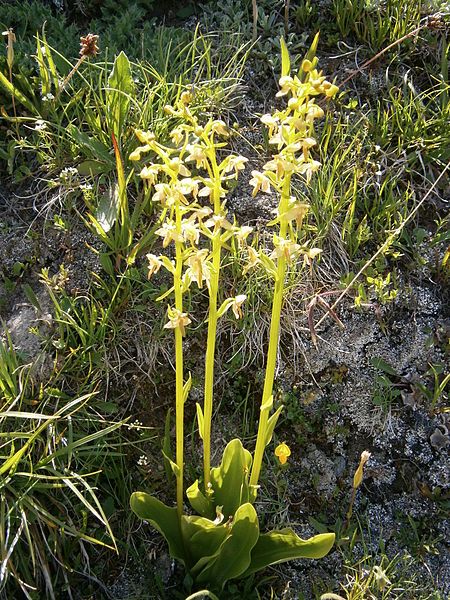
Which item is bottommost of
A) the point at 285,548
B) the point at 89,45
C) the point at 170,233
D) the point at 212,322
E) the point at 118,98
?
the point at 285,548

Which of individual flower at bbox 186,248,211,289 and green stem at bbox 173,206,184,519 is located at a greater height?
individual flower at bbox 186,248,211,289

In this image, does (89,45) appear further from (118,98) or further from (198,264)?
(198,264)

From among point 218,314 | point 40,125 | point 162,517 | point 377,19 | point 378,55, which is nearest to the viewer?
point 218,314

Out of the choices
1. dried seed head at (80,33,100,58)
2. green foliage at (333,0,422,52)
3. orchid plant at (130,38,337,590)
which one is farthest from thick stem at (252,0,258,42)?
orchid plant at (130,38,337,590)

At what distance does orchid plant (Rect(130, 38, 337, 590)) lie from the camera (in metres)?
1.85

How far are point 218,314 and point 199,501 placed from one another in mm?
680

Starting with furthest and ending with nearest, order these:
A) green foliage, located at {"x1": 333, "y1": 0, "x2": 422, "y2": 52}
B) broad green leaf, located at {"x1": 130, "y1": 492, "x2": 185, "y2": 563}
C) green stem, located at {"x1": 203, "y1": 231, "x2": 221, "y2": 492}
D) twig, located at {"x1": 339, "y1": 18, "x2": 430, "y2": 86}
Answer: green foliage, located at {"x1": 333, "y1": 0, "x2": 422, "y2": 52}, twig, located at {"x1": 339, "y1": 18, "x2": 430, "y2": 86}, broad green leaf, located at {"x1": 130, "y1": 492, "x2": 185, "y2": 563}, green stem, located at {"x1": 203, "y1": 231, "x2": 221, "y2": 492}

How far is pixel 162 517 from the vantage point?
2.38 m

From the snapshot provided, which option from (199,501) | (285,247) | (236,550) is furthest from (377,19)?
(236,550)

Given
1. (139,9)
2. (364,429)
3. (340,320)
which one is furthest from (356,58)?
(364,429)

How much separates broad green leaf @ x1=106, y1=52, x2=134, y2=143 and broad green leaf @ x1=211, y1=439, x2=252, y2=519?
1.46m

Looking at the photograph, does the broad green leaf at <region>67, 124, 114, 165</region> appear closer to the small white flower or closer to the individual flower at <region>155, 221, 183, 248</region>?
the small white flower

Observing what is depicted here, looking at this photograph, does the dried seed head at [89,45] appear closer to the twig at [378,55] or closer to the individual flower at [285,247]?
the twig at [378,55]

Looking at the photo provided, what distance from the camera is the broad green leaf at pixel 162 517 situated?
2.30 m
